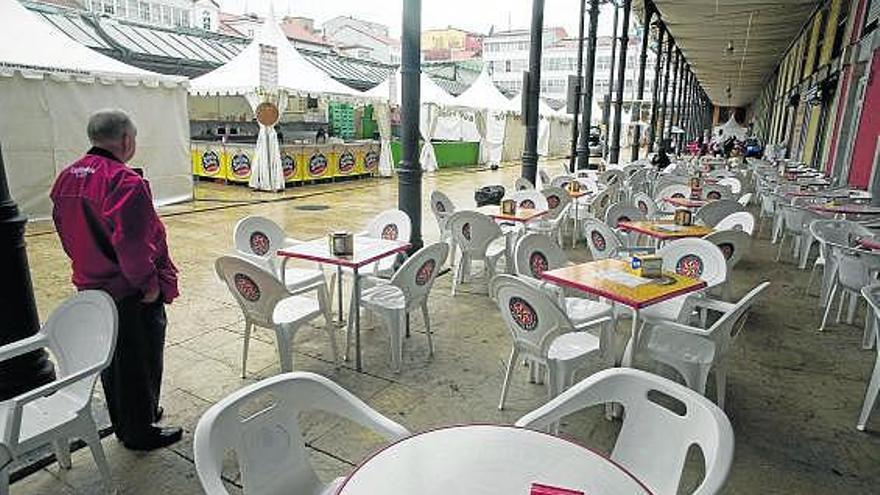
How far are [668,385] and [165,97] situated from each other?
1097 centimetres

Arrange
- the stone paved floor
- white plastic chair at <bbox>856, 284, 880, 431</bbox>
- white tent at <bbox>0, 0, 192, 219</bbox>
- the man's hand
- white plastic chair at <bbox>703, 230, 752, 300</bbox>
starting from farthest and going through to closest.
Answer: white tent at <bbox>0, 0, 192, 219</bbox>, white plastic chair at <bbox>703, 230, 752, 300</bbox>, white plastic chair at <bbox>856, 284, 880, 431</bbox>, the stone paved floor, the man's hand

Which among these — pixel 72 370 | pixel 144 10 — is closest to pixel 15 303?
pixel 72 370

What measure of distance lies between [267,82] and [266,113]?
0.74 m

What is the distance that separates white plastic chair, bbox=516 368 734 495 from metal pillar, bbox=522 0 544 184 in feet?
25.0

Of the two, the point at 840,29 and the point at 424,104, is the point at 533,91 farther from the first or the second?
the point at 840,29

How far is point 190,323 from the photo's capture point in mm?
4625

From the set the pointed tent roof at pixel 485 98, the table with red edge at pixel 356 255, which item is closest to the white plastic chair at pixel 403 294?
the table with red edge at pixel 356 255

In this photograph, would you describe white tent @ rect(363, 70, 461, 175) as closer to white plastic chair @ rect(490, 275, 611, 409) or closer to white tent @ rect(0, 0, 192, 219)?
white tent @ rect(0, 0, 192, 219)

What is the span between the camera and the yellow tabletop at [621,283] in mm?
3105

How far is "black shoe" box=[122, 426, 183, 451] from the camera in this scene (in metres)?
2.84

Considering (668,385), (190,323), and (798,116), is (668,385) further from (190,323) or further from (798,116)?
(798,116)

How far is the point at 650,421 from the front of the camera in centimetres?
196

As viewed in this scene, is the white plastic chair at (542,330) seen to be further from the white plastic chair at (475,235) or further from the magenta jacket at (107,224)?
the white plastic chair at (475,235)

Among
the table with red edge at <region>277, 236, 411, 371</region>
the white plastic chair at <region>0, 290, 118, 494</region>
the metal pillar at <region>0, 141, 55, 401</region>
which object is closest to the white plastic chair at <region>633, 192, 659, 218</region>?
the table with red edge at <region>277, 236, 411, 371</region>
